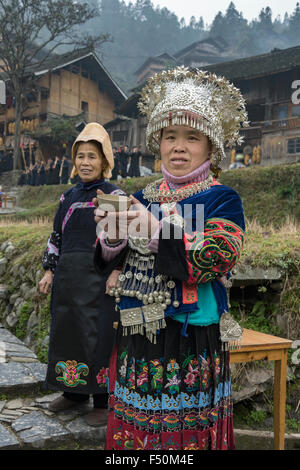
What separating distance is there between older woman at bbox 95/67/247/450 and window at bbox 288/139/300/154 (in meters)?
18.5

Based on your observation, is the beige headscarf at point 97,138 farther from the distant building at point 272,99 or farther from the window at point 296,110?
the window at point 296,110

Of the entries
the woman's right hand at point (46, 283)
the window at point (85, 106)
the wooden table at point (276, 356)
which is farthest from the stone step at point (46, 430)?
the window at point (85, 106)

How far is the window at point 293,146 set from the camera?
19.0 metres

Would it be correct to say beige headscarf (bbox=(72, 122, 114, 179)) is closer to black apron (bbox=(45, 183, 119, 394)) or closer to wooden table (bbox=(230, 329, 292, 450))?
black apron (bbox=(45, 183, 119, 394))

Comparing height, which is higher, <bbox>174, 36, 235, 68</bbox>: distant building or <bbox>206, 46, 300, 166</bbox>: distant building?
<bbox>174, 36, 235, 68</bbox>: distant building

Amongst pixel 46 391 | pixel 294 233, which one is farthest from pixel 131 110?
pixel 46 391

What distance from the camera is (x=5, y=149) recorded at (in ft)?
95.1

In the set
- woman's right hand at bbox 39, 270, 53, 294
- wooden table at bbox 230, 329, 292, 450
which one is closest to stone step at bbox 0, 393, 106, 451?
woman's right hand at bbox 39, 270, 53, 294

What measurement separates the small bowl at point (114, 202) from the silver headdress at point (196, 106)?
1.63ft

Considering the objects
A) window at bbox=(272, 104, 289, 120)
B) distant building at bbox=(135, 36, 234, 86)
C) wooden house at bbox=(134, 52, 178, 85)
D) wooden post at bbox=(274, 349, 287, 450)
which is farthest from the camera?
distant building at bbox=(135, 36, 234, 86)

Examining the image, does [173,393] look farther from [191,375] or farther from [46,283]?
[46,283]

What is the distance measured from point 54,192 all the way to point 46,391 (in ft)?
50.3

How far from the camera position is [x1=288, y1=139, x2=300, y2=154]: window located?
1902 cm
